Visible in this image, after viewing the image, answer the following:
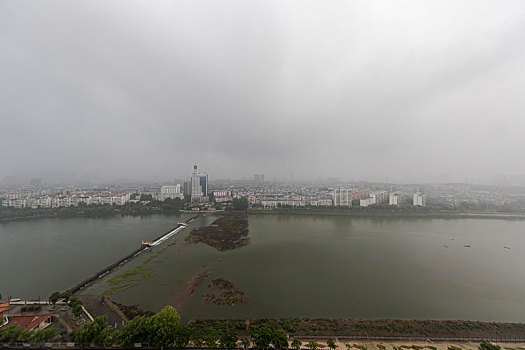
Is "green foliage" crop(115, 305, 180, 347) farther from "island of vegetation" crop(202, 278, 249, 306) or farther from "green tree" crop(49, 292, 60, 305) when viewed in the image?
"green tree" crop(49, 292, 60, 305)

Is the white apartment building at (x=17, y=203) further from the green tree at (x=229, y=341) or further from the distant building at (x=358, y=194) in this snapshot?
the distant building at (x=358, y=194)

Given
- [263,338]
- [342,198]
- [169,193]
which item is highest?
[169,193]

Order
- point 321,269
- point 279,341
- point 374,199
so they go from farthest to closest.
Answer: point 374,199 → point 321,269 → point 279,341

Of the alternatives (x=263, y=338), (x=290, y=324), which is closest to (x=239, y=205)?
(x=290, y=324)

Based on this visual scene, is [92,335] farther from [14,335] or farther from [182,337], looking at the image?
[182,337]

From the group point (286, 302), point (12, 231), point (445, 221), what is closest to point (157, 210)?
point (12, 231)

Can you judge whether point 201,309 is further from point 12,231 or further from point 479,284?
point 12,231

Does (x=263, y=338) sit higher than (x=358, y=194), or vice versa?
(x=358, y=194)

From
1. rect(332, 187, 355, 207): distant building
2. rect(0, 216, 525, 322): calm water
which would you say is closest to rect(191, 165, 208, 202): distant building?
rect(0, 216, 525, 322): calm water
